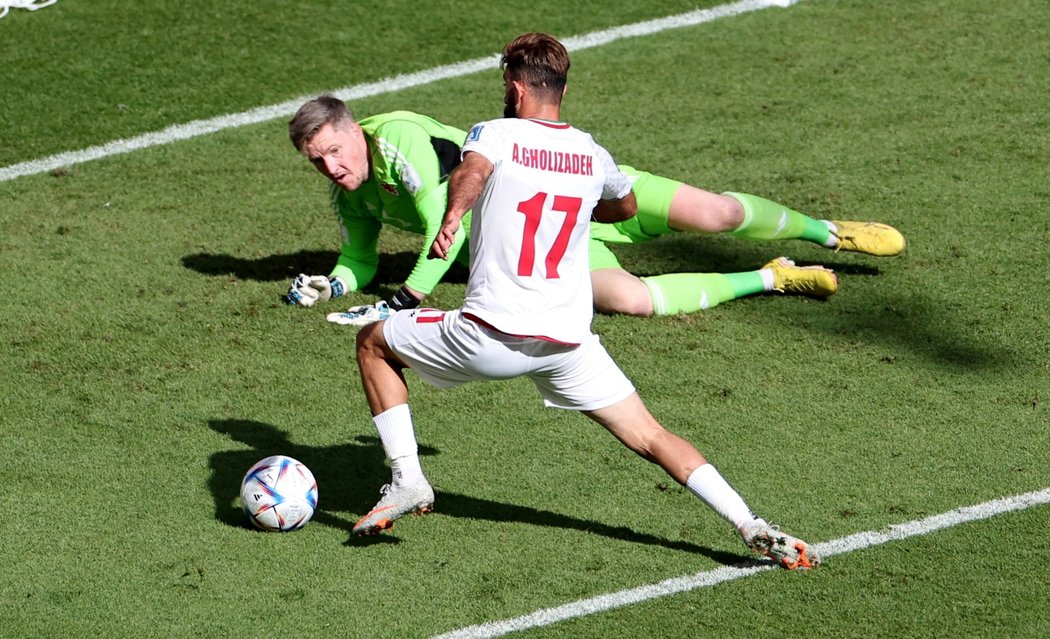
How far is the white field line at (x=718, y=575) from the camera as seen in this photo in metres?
4.85

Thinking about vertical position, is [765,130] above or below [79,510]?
above

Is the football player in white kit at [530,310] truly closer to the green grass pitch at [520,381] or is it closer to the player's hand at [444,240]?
the player's hand at [444,240]

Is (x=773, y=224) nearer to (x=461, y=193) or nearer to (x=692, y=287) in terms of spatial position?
(x=692, y=287)

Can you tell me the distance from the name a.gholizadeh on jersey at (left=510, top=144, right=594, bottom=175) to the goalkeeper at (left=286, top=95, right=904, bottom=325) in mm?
2223

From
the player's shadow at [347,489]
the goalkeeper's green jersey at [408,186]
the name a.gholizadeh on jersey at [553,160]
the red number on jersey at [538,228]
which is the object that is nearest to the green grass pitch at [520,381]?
the player's shadow at [347,489]

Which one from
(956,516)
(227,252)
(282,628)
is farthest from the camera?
(227,252)

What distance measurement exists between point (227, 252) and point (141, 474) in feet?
8.22

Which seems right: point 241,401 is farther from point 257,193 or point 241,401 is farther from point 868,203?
Answer: point 868,203

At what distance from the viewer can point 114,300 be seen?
25.0 feet

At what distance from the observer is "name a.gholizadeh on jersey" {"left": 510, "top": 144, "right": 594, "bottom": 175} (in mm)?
4671

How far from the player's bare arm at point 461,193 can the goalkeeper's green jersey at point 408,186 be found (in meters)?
2.27

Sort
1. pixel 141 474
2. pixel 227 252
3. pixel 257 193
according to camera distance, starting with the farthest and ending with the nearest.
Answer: pixel 257 193 → pixel 227 252 → pixel 141 474

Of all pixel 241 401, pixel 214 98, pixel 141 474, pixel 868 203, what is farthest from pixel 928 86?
pixel 141 474

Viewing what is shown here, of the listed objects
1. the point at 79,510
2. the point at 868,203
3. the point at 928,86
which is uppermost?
Result: the point at 928,86
